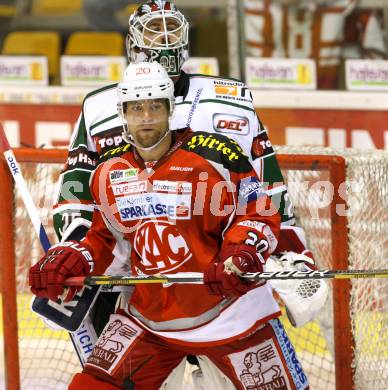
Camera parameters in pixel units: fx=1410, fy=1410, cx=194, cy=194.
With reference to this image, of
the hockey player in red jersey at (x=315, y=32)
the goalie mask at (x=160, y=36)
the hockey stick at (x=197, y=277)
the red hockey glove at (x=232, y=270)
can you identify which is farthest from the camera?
the hockey player in red jersey at (x=315, y=32)

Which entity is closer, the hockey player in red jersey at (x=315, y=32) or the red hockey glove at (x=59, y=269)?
the red hockey glove at (x=59, y=269)

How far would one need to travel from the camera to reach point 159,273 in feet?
13.2

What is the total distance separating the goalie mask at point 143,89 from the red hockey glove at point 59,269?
0.36 m

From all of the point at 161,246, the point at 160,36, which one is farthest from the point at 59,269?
the point at 160,36

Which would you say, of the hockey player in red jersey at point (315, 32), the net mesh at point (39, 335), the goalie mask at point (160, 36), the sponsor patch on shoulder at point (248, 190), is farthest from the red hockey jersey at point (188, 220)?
the hockey player in red jersey at point (315, 32)

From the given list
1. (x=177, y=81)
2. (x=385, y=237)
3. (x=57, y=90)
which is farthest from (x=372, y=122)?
(x=177, y=81)

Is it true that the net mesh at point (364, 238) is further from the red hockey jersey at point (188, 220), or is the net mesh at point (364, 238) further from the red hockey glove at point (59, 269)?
the red hockey glove at point (59, 269)

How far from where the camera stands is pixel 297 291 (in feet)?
13.7

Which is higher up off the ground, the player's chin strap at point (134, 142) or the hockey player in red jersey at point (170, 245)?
the player's chin strap at point (134, 142)

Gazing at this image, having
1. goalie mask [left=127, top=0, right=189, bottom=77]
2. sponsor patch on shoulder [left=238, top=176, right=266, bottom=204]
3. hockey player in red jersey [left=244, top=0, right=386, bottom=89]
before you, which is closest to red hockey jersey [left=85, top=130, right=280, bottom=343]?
sponsor patch on shoulder [left=238, top=176, right=266, bottom=204]

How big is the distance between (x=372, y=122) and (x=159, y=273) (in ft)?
10.1

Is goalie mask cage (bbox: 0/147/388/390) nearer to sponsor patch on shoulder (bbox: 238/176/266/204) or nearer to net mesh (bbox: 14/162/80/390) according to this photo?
net mesh (bbox: 14/162/80/390)

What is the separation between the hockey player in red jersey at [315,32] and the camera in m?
7.06

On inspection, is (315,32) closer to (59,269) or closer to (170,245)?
(170,245)
